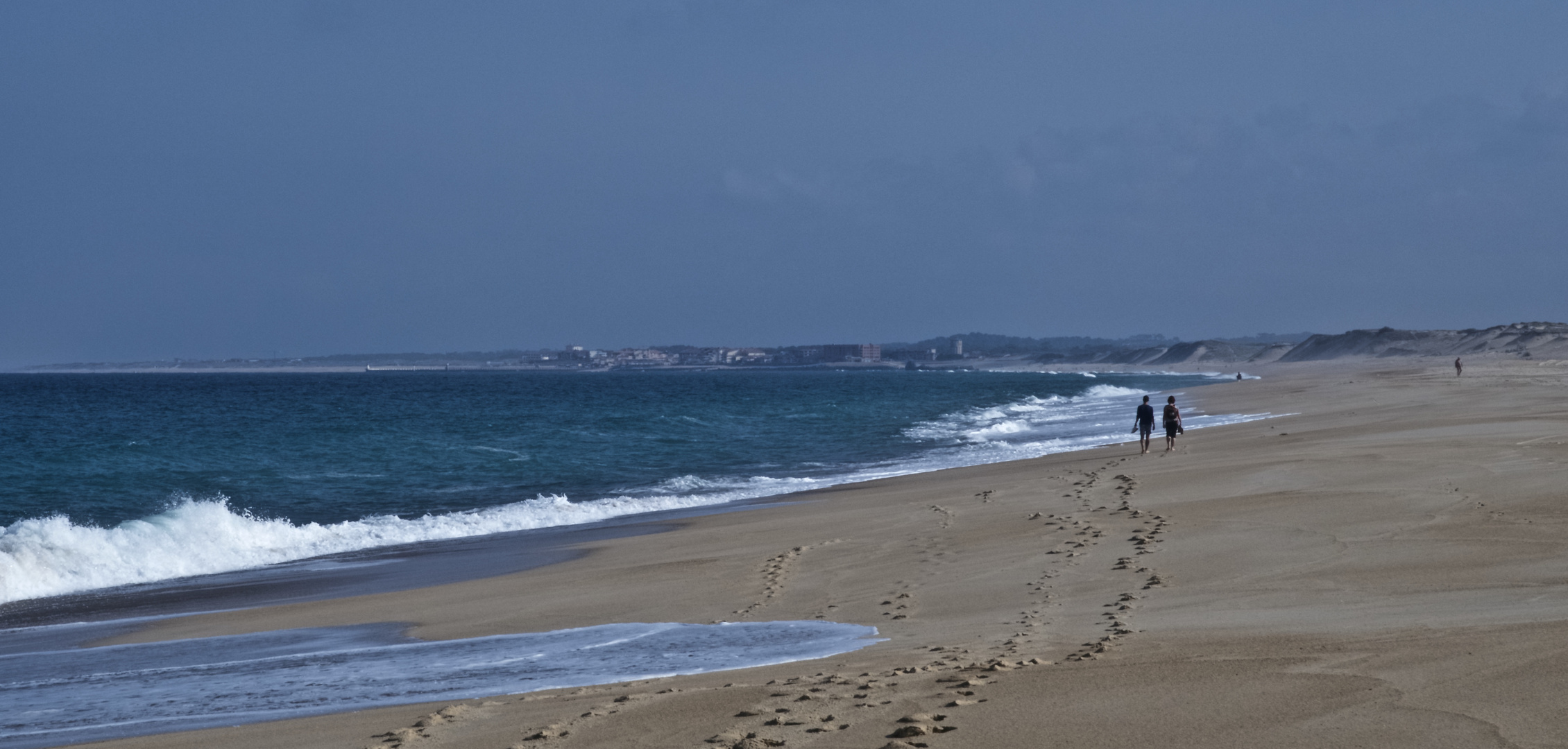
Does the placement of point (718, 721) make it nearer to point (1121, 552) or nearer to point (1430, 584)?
point (1430, 584)

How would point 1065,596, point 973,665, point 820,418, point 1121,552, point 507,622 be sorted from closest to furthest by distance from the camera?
point 973,665, point 1065,596, point 507,622, point 1121,552, point 820,418

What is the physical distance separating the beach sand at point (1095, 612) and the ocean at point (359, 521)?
0.70 metres

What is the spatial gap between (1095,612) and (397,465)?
26.0 m

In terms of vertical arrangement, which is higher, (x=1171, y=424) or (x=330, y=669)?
(x=1171, y=424)

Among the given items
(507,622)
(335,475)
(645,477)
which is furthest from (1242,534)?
(335,475)

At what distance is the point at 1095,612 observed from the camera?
779 centimetres

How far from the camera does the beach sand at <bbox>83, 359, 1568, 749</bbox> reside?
507 cm

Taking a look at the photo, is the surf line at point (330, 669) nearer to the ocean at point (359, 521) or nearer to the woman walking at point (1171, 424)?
the ocean at point (359, 521)

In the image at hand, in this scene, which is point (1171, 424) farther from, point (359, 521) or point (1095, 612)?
point (1095, 612)

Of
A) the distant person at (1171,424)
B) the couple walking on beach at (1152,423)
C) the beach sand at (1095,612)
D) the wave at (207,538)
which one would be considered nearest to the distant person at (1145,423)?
the couple walking on beach at (1152,423)

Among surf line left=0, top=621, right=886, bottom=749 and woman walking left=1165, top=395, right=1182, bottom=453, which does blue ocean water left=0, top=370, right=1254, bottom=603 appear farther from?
surf line left=0, top=621, right=886, bottom=749

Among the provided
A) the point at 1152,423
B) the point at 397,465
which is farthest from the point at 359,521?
the point at 1152,423

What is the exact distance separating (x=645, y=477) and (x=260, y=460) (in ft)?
42.0

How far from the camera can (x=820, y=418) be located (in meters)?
49.4
